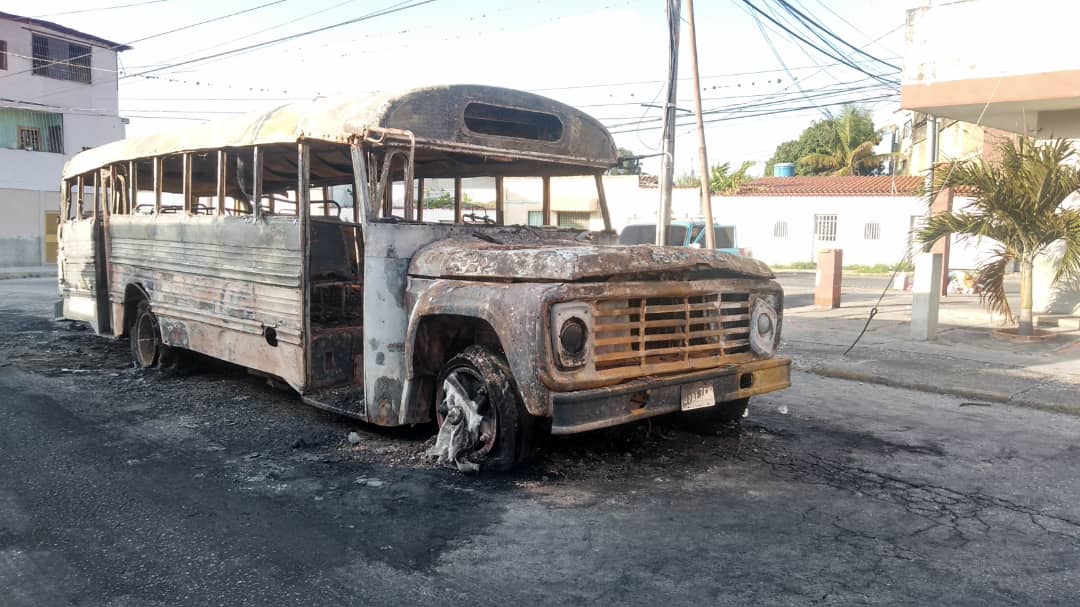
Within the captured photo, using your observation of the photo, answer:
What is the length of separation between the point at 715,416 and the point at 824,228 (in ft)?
91.3

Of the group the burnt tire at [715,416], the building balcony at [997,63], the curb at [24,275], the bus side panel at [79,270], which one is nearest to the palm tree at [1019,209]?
the building balcony at [997,63]

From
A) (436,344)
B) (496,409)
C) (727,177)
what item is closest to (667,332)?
(496,409)

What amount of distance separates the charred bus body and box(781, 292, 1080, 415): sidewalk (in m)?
3.66

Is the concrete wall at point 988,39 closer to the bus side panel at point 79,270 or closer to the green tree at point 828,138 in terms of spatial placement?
the bus side panel at point 79,270

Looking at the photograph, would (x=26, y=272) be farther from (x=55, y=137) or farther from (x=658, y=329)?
(x=658, y=329)

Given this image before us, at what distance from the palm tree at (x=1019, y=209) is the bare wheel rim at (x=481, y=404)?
8311mm

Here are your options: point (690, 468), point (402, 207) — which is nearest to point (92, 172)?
point (402, 207)

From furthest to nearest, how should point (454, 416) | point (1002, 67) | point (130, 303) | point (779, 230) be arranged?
1. point (779, 230)
2. point (1002, 67)
3. point (130, 303)
4. point (454, 416)

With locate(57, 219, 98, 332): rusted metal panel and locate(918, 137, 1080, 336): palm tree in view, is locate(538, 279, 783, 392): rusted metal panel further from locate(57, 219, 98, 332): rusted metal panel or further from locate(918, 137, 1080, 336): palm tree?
locate(57, 219, 98, 332): rusted metal panel

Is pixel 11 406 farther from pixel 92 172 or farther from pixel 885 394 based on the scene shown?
pixel 885 394

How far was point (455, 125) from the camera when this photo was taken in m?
5.69

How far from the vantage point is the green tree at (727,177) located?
35.7m

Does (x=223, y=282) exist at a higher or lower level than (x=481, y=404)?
higher

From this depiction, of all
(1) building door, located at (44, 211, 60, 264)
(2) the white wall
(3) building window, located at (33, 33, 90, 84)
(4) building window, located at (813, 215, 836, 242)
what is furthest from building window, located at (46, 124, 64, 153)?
(4) building window, located at (813, 215, 836, 242)
